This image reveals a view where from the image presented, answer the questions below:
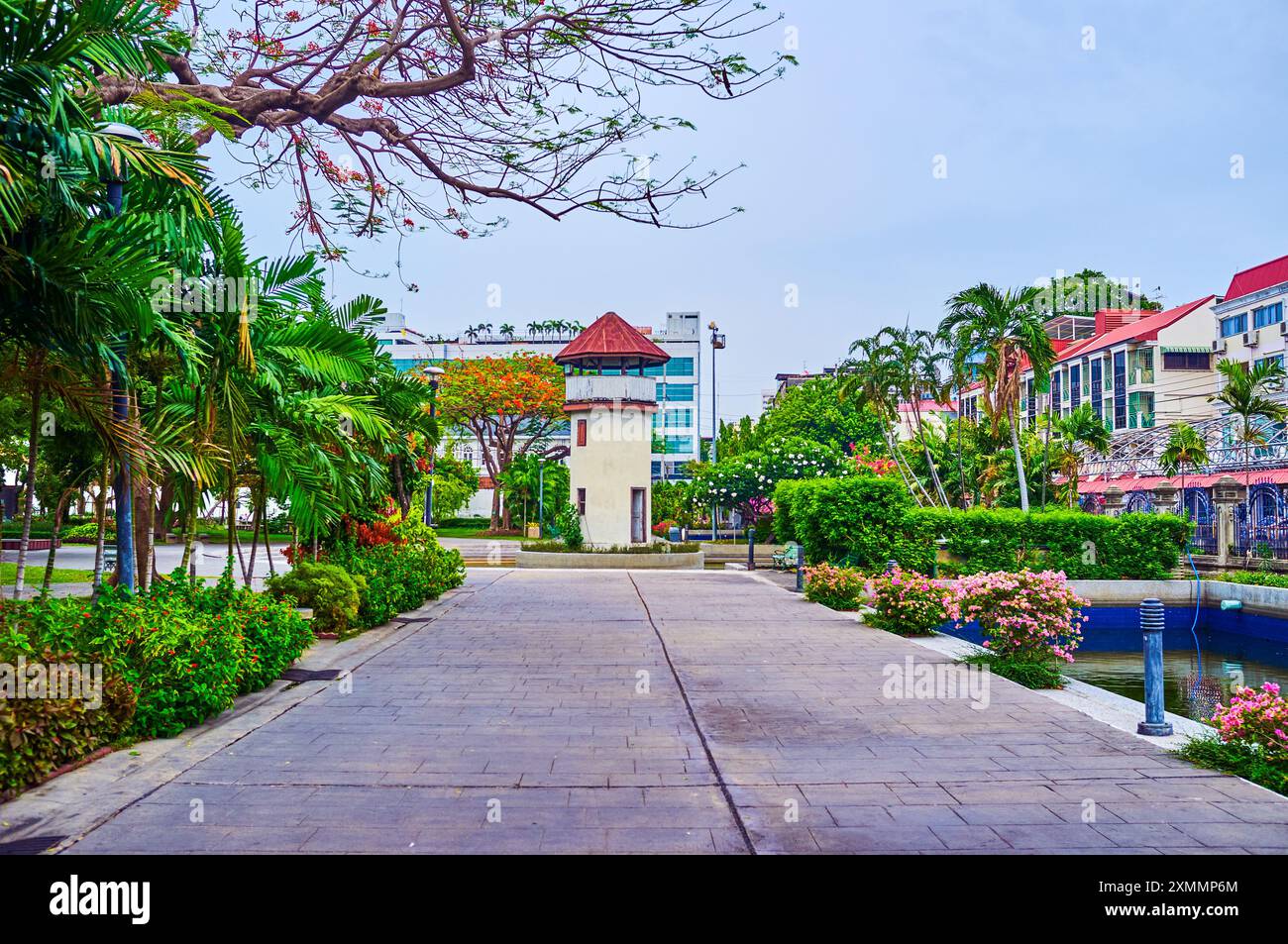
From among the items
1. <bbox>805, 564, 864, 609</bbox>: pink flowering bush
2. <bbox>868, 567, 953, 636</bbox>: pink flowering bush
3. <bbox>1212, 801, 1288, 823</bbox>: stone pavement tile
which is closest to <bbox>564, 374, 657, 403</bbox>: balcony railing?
<bbox>805, 564, 864, 609</bbox>: pink flowering bush

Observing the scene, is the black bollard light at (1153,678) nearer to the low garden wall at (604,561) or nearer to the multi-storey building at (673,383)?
the low garden wall at (604,561)

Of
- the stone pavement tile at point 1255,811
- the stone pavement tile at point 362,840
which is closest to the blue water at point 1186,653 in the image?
the stone pavement tile at point 1255,811

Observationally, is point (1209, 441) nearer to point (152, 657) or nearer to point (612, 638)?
point (612, 638)

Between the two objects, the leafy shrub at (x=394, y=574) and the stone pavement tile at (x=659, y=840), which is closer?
the stone pavement tile at (x=659, y=840)

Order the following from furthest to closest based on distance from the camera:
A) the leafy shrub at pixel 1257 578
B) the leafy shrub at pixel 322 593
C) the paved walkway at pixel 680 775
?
the leafy shrub at pixel 1257 578 < the leafy shrub at pixel 322 593 < the paved walkway at pixel 680 775

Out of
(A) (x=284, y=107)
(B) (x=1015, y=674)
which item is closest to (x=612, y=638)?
(B) (x=1015, y=674)

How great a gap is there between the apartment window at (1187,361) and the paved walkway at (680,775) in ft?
144

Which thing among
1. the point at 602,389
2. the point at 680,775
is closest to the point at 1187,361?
the point at 602,389

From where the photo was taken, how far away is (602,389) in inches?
1313

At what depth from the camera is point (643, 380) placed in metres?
33.9

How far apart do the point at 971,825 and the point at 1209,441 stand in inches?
1329

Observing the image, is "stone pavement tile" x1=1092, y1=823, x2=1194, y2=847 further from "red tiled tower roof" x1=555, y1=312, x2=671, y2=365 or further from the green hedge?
"red tiled tower roof" x1=555, y1=312, x2=671, y2=365

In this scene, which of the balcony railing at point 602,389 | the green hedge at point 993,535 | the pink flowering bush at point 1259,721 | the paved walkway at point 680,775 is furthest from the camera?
the balcony railing at point 602,389

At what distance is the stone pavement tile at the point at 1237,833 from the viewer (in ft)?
16.7
